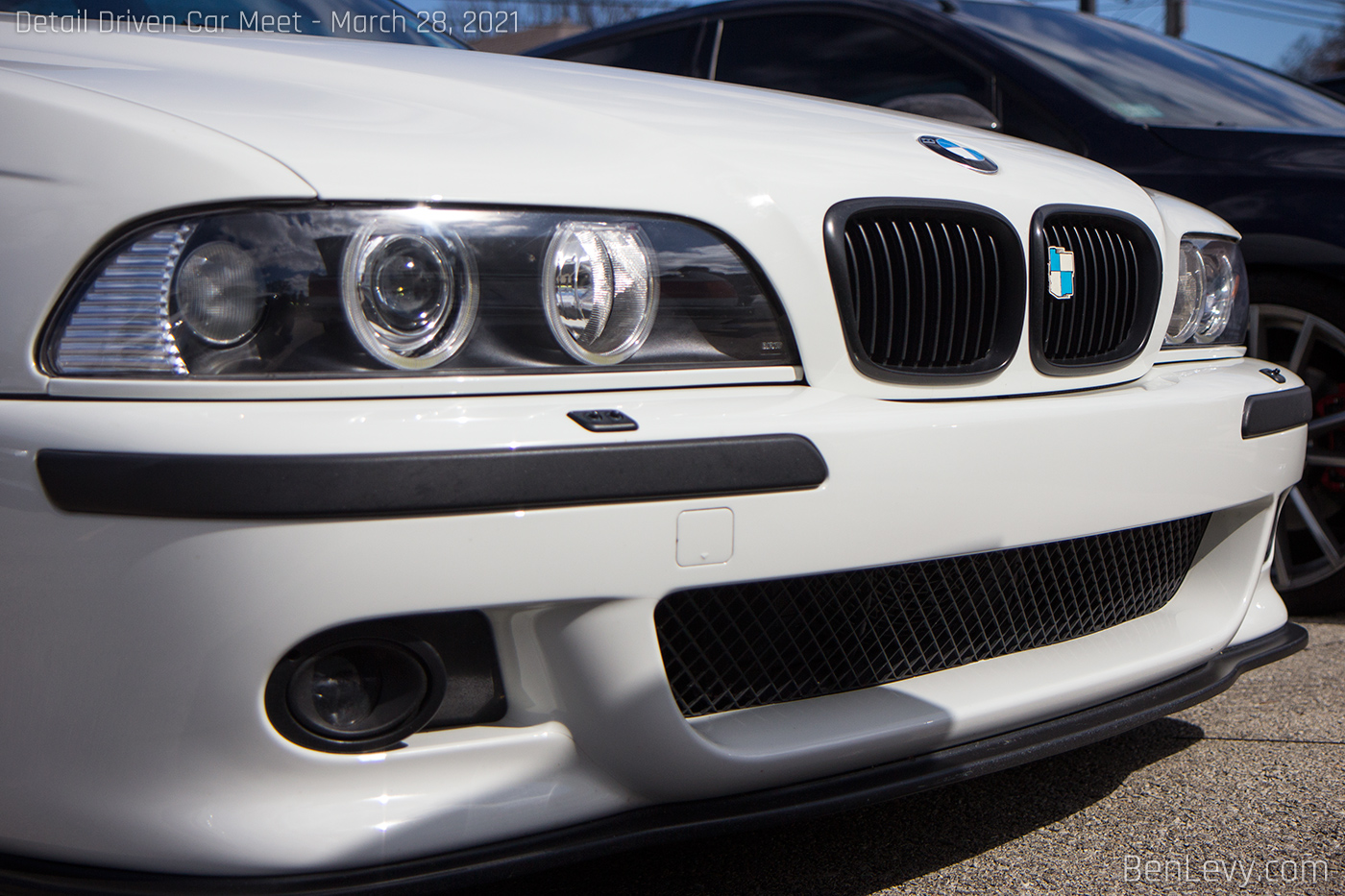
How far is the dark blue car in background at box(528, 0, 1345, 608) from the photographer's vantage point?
9.46 ft

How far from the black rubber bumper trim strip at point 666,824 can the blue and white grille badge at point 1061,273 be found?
0.61 m

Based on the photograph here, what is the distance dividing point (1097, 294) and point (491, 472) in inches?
44.3

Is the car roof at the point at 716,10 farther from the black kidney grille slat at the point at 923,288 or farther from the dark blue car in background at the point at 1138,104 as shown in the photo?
the black kidney grille slat at the point at 923,288

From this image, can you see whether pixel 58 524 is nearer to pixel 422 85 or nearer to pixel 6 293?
pixel 6 293

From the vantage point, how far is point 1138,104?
3314mm

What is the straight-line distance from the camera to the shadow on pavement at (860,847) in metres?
1.67

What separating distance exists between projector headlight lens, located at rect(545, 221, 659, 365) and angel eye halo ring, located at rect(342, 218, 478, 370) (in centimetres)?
11

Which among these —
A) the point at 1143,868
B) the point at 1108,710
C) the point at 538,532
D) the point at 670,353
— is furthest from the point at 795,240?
the point at 1143,868

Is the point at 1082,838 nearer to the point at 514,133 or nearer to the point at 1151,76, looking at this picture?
the point at 514,133

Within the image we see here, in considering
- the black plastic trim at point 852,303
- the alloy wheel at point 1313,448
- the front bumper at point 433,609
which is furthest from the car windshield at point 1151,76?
the front bumper at point 433,609

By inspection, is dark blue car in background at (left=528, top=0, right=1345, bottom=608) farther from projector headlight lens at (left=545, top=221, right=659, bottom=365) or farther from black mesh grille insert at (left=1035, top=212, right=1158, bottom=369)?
projector headlight lens at (left=545, top=221, right=659, bottom=365)

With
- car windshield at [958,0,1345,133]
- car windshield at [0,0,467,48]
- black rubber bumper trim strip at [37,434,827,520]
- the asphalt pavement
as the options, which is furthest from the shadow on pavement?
car windshield at [958,0,1345,133]

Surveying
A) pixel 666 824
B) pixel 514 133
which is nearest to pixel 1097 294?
pixel 514 133

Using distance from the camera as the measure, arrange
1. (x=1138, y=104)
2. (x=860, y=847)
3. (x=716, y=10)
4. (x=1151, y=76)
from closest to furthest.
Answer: (x=860, y=847), (x=1138, y=104), (x=1151, y=76), (x=716, y=10)
